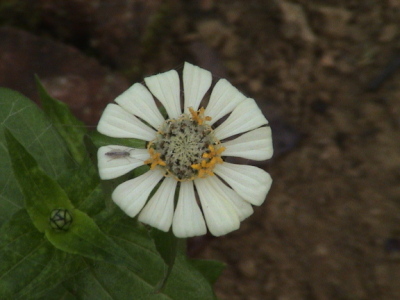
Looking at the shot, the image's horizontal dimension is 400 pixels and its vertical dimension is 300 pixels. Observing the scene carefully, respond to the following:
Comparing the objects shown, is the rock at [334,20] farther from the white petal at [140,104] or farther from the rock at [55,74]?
the white petal at [140,104]

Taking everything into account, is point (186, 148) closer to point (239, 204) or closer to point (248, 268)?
point (239, 204)

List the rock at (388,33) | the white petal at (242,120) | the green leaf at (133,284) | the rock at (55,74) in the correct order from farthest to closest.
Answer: the rock at (388,33), the rock at (55,74), the green leaf at (133,284), the white petal at (242,120)

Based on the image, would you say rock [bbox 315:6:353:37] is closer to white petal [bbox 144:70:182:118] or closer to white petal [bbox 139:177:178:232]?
white petal [bbox 144:70:182:118]

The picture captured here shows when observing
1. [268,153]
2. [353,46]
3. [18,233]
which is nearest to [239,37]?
[353,46]

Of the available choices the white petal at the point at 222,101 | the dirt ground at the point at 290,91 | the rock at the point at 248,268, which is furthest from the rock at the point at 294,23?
the white petal at the point at 222,101

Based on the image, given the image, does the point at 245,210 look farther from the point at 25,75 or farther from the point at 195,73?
the point at 25,75

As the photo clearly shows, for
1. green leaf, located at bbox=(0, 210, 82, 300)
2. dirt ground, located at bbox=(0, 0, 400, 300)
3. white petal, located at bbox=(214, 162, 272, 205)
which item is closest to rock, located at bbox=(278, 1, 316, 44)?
dirt ground, located at bbox=(0, 0, 400, 300)
